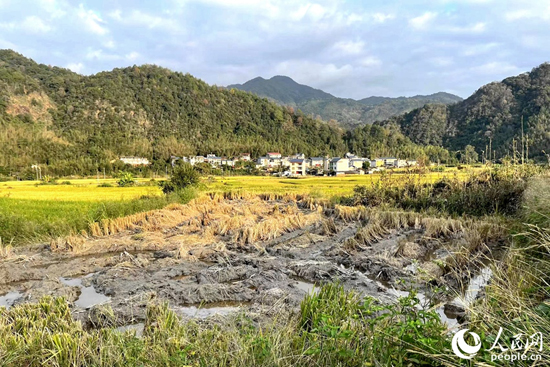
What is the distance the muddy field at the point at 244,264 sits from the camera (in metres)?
4.70

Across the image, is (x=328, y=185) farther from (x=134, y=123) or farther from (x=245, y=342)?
(x=134, y=123)

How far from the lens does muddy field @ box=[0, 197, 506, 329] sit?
470 centimetres

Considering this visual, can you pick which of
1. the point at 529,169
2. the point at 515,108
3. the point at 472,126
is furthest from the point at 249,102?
the point at 529,169

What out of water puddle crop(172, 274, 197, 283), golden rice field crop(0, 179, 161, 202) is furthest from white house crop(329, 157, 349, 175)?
water puddle crop(172, 274, 197, 283)

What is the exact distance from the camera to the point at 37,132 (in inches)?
2468

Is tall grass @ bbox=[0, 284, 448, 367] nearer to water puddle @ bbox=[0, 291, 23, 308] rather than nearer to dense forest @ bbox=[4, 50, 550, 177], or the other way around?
water puddle @ bbox=[0, 291, 23, 308]

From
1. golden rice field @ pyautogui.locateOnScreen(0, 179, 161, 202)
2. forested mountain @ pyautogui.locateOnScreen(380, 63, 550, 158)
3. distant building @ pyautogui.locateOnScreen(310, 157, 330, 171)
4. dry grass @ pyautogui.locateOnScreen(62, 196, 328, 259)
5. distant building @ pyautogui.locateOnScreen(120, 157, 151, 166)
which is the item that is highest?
forested mountain @ pyautogui.locateOnScreen(380, 63, 550, 158)

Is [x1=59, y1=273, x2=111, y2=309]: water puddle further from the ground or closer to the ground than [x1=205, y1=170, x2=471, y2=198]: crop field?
closer to the ground

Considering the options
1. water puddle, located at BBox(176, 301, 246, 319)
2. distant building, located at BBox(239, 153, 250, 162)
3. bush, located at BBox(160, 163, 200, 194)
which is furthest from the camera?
Result: distant building, located at BBox(239, 153, 250, 162)

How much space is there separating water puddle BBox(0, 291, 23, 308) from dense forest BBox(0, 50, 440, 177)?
166 ft

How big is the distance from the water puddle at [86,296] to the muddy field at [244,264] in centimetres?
2

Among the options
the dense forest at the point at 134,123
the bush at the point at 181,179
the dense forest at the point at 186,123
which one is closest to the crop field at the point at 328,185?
the bush at the point at 181,179

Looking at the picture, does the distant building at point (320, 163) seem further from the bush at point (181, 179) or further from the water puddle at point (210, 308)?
the water puddle at point (210, 308)

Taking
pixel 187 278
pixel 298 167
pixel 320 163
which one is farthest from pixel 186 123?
pixel 187 278
